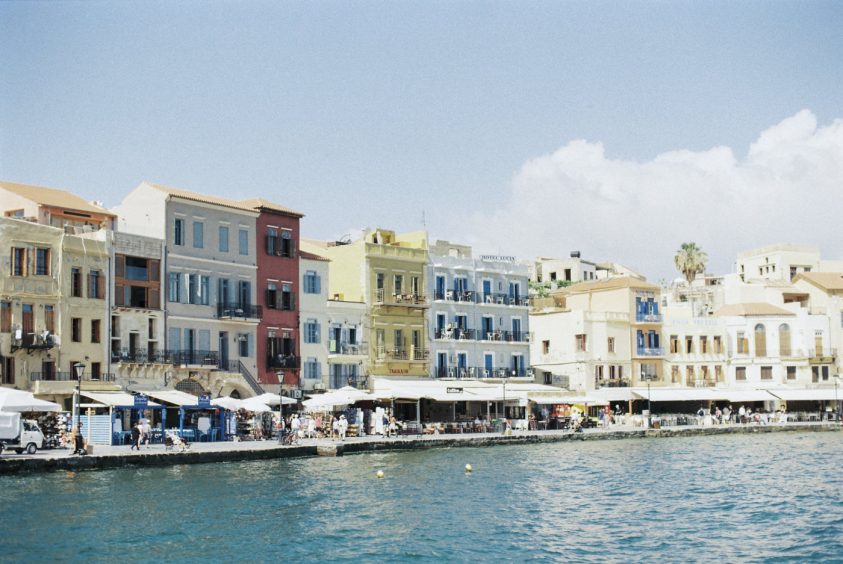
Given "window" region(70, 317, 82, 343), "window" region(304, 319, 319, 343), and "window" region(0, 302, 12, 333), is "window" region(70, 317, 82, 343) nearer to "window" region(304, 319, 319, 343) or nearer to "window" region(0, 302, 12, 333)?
"window" region(0, 302, 12, 333)

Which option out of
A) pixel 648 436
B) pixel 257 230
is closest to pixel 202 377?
pixel 257 230

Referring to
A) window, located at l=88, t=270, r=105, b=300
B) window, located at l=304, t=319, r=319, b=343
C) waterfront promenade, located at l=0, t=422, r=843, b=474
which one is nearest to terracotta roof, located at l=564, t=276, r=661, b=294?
waterfront promenade, located at l=0, t=422, r=843, b=474

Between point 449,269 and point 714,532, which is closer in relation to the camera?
point 714,532

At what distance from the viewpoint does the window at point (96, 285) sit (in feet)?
171

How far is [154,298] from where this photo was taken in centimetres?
5509

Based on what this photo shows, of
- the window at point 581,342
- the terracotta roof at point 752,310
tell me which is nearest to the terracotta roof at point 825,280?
the terracotta roof at point 752,310

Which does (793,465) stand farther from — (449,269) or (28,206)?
(28,206)

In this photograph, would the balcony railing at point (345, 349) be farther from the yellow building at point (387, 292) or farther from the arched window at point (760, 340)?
the arched window at point (760, 340)

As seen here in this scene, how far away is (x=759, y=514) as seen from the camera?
3216 centimetres

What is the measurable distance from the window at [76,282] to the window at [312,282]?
14986 mm

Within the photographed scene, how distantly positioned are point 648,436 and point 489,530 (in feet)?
131

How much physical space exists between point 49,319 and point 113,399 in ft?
16.7

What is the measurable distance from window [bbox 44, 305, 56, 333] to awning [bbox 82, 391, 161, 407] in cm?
328

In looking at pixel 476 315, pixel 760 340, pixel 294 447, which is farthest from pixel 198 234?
pixel 760 340
